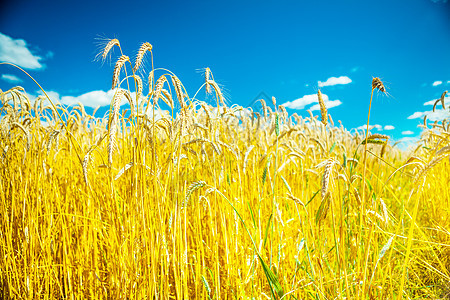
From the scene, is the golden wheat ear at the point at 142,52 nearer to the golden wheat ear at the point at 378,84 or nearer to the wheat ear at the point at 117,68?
the wheat ear at the point at 117,68

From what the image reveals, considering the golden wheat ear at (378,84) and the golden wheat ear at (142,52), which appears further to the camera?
the golden wheat ear at (142,52)

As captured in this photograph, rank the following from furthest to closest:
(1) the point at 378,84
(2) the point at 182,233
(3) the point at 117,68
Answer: (2) the point at 182,233 < (3) the point at 117,68 < (1) the point at 378,84

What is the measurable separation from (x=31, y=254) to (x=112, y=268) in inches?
25.9

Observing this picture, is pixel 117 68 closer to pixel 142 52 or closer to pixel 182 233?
pixel 142 52

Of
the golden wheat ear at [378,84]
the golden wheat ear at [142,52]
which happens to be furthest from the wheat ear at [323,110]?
the golden wheat ear at [142,52]

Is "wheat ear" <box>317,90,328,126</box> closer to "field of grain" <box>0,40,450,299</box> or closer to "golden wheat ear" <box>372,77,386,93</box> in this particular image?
"field of grain" <box>0,40,450,299</box>

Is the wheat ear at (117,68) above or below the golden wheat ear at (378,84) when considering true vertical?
above

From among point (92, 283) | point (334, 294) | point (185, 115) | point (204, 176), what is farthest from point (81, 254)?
point (334, 294)

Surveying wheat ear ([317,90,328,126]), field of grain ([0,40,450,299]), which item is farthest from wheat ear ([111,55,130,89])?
wheat ear ([317,90,328,126])

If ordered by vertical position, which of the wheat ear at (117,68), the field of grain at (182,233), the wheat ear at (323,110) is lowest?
the field of grain at (182,233)

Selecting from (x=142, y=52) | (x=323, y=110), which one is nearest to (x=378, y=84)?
(x=323, y=110)

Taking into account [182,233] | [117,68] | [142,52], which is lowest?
[182,233]

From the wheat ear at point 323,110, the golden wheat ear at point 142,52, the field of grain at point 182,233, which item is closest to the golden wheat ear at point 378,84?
the field of grain at point 182,233

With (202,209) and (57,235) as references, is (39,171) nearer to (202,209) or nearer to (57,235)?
(57,235)
